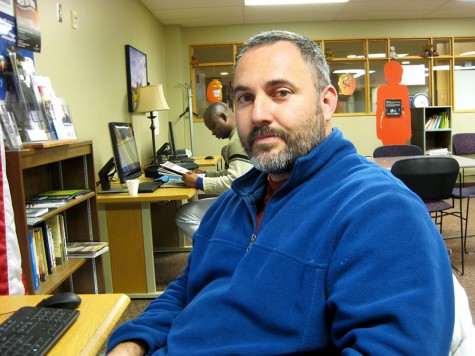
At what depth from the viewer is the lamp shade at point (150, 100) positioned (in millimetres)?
4172

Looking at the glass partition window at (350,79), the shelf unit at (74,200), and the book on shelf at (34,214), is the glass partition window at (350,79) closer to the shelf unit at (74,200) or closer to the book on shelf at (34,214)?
the shelf unit at (74,200)

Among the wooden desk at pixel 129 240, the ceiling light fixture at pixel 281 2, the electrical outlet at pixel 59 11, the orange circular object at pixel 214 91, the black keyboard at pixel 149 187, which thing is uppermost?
the ceiling light fixture at pixel 281 2

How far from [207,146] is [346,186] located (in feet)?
19.2

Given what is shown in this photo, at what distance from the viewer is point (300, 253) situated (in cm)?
88

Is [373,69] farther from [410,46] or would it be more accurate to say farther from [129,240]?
[129,240]

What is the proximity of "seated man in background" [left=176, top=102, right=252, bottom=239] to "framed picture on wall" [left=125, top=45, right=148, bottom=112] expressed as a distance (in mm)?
1404

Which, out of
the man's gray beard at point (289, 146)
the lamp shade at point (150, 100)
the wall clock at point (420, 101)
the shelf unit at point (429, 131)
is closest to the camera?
the man's gray beard at point (289, 146)

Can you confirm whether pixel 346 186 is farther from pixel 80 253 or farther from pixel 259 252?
pixel 80 253

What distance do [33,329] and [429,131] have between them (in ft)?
21.2

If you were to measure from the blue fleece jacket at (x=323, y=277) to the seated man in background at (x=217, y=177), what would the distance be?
5.57 ft

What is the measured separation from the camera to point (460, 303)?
84cm

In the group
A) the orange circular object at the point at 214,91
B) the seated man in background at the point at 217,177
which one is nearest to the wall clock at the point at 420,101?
the orange circular object at the point at 214,91

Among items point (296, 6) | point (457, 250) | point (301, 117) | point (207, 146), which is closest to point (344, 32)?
point (296, 6)

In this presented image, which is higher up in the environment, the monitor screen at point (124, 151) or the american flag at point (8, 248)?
the monitor screen at point (124, 151)
